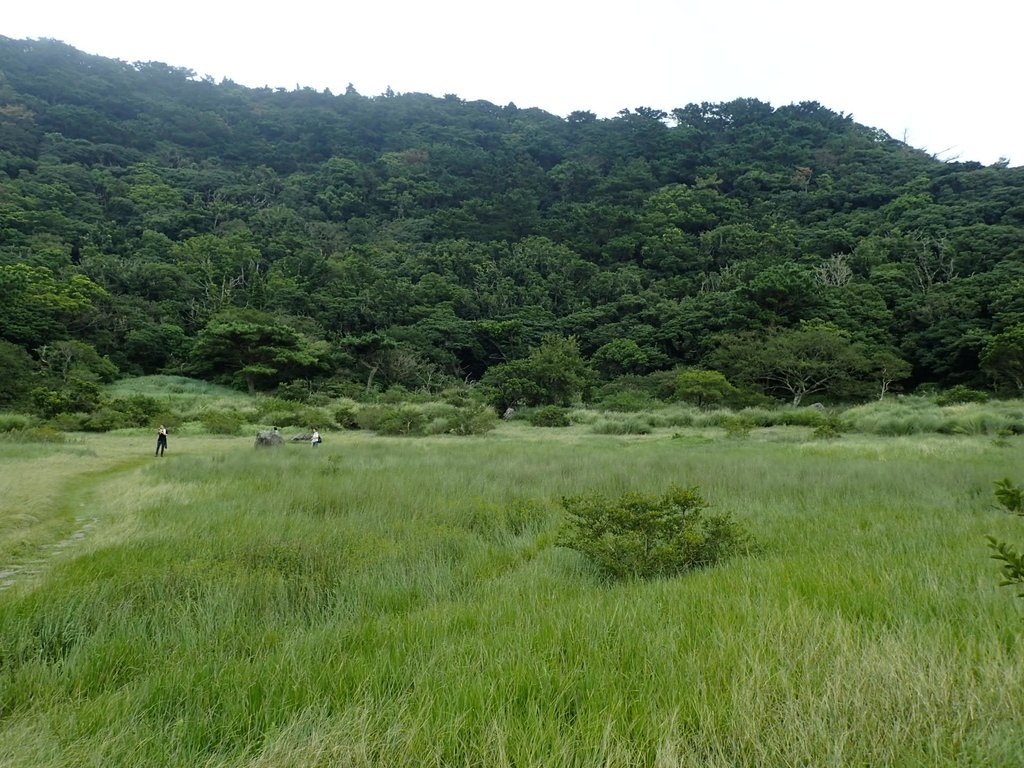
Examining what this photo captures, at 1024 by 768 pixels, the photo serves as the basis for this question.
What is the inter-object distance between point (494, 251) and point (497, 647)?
82133 mm

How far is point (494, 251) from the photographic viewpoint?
8200cm

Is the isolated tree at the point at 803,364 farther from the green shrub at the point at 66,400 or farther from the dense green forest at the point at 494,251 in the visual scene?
the green shrub at the point at 66,400

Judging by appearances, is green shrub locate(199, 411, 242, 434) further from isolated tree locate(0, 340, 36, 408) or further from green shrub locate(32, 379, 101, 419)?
isolated tree locate(0, 340, 36, 408)

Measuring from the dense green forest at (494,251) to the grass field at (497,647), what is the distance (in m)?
31.9

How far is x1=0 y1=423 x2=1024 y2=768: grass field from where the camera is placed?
80.4 inches

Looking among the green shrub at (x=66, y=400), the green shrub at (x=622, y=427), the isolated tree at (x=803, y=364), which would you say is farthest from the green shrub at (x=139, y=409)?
the isolated tree at (x=803, y=364)

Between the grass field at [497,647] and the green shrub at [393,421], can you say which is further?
the green shrub at [393,421]

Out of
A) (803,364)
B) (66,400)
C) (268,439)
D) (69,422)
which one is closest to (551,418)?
(268,439)

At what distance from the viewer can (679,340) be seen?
53.4 meters

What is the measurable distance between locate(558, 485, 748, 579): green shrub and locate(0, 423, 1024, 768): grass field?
265 mm

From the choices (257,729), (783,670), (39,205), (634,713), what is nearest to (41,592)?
(257,729)

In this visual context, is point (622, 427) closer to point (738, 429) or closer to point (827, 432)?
point (738, 429)

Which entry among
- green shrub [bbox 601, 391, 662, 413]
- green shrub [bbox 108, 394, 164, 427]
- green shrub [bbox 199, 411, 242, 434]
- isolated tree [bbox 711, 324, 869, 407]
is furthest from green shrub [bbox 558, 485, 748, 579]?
isolated tree [bbox 711, 324, 869, 407]

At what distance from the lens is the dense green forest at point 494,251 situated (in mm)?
43359
